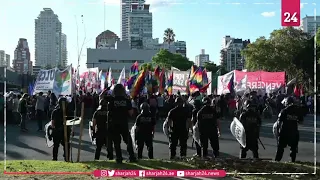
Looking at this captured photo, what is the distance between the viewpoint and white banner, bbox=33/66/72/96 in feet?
66.1

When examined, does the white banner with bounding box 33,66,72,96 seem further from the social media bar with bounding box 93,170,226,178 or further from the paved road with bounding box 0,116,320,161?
the social media bar with bounding box 93,170,226,178

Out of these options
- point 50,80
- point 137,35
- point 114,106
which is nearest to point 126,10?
point 114,106

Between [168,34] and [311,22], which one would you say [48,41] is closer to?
[311,22]

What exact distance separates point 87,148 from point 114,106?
5.95 m

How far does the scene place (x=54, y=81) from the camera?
863 inches

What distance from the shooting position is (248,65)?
63.0 m

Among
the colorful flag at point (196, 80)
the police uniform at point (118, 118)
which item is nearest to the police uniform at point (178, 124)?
the police uniform at point (118, 118)

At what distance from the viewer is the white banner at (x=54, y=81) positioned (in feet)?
66.1

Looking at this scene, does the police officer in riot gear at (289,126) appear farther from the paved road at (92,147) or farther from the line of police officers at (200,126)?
the paved road at (92,147)

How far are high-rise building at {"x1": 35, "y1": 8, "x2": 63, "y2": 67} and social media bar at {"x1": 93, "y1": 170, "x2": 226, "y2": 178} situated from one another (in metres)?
3.49

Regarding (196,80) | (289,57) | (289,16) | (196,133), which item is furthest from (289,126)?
(289,57)

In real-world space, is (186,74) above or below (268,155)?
above

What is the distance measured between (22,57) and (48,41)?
2.44 ft

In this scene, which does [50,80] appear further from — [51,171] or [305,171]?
[305,171]
